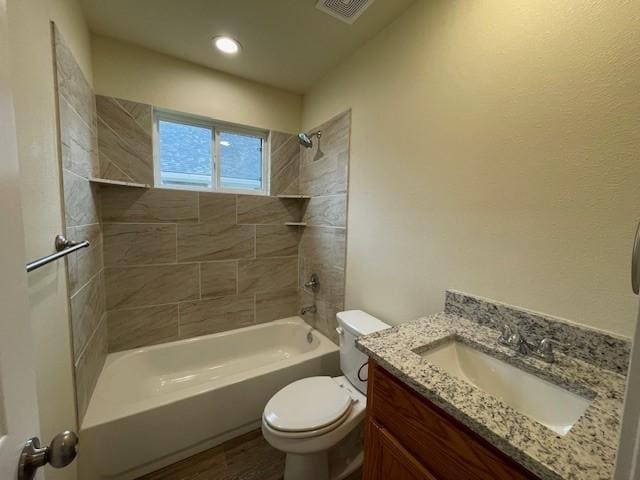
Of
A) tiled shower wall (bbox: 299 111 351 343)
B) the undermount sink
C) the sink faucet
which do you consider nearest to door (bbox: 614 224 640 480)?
the undermount sink

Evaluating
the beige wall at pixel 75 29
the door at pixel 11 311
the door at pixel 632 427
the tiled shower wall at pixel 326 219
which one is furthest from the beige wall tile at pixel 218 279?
the door at pixel 632 427

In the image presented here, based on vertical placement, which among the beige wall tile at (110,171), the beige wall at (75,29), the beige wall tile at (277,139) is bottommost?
the beige wall tile at (110,171)

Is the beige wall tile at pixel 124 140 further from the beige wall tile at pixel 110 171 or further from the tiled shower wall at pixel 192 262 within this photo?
the tiled shower wall at pixel 192 262

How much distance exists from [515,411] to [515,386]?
32cm

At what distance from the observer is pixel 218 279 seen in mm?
2162

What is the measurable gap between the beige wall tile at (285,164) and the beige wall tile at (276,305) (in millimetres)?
945

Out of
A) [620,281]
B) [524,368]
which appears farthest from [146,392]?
[620,281]

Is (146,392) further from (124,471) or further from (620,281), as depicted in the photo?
(620,281)

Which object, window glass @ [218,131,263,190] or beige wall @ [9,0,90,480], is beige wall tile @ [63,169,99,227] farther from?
window glass @ [218,131,263,190]

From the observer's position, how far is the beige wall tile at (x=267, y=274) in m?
2.27

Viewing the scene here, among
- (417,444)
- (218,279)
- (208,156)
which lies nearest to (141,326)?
(218,279)

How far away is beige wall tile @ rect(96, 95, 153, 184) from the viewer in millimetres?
1705

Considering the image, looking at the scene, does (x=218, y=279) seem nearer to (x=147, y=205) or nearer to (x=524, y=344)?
(x=147, y=205)

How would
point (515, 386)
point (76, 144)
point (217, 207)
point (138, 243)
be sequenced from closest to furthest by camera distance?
point (515, 386) → point (76, 144) → point (138, 243) → point (217, 207)
